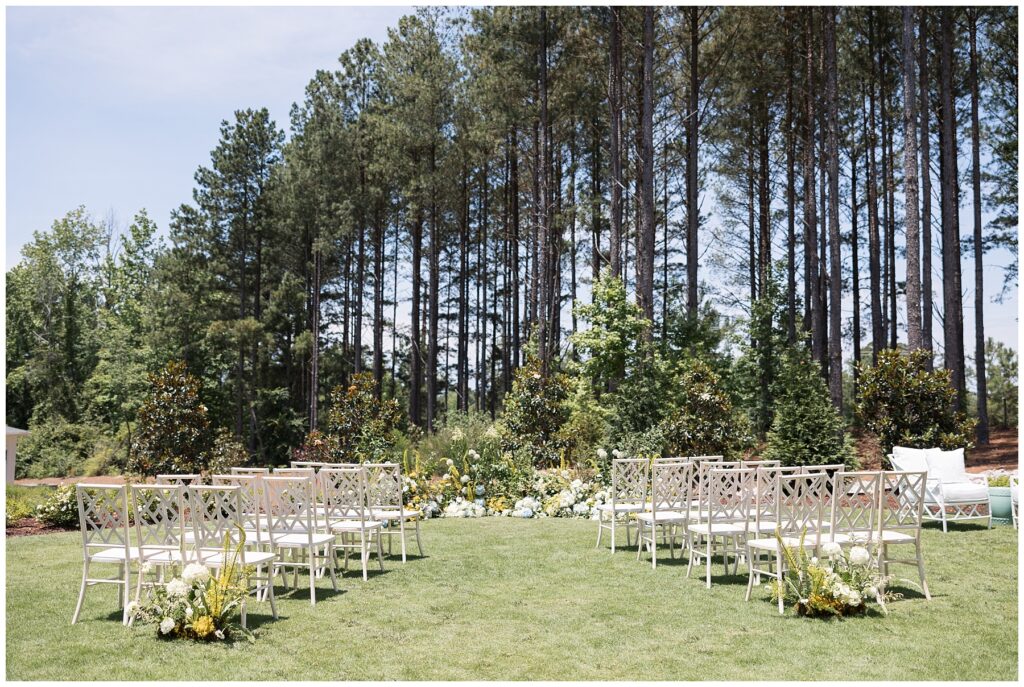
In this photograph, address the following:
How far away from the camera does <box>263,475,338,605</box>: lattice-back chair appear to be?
20.2 ft

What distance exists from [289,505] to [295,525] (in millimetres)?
228

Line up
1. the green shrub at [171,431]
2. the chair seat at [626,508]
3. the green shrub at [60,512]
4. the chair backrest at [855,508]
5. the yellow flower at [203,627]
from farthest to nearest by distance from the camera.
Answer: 1. the green shrub at [171,431]
2. the green shrub at [60,512]
3. the chair seat at [626,508]
4. the chair backrest at [855,508]
5. the yellow flower at [203,627]

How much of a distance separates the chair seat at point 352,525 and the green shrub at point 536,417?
6.57 m

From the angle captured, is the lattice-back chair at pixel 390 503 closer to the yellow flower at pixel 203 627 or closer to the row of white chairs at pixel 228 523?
the row of white chairs at pixel 228 523

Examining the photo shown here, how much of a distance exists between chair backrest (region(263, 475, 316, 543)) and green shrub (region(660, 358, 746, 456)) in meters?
7.54

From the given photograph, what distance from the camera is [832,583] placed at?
5539 mm

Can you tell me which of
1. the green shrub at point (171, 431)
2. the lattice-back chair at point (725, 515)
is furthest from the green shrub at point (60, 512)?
the lattice-back chair at point (725, 515)

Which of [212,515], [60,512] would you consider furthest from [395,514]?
[60,512]

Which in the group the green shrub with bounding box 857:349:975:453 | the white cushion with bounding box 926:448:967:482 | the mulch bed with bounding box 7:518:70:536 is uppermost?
the green shrub with bounding box 857:349:975:453

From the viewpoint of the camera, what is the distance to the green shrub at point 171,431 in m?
15.9

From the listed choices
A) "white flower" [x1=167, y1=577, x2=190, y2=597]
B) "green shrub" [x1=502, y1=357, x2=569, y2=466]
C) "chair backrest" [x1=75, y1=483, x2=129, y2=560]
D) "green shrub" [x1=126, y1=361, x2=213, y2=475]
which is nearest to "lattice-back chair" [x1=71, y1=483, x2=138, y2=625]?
"chair backrest" [x1=75, y1=483, x2=129, y2=560]

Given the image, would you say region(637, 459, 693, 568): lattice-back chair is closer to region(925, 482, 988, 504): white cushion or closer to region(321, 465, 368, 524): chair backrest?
region(321, 465, 368, 524): chair backrest

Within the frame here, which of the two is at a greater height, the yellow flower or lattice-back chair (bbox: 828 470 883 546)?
lattice-back chair (bbox: 828 470 883 546)

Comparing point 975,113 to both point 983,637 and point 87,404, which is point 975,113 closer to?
point 983,637
